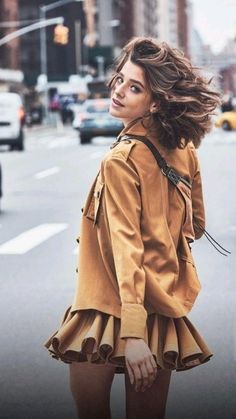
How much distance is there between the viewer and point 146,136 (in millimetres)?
3719

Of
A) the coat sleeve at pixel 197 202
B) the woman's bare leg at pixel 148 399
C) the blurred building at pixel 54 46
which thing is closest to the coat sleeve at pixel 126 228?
the woman's bare leg at pixel 148 399

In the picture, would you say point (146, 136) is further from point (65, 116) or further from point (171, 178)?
point (65, 116)

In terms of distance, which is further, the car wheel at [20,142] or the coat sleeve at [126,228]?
the car wheel at [20,142]

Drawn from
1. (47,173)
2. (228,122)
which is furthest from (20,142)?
(228,122)

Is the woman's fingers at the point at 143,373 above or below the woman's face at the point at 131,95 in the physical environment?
below

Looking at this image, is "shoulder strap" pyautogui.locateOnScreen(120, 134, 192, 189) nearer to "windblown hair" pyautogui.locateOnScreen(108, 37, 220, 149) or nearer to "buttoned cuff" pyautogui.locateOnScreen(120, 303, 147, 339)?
"windblown hair" pyautogui.locateOnScreen(108, 37, 220, 149)

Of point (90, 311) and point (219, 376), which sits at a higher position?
point (90, 311)

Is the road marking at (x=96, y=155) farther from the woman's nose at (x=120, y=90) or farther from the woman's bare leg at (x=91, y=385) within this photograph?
the woman's bare leg at (x=91, y=385)

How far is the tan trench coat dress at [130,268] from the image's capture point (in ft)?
11.6

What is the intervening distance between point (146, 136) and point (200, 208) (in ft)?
1.59

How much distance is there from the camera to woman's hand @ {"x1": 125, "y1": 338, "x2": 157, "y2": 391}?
337 centimetres

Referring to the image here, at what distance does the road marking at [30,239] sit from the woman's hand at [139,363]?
886cm

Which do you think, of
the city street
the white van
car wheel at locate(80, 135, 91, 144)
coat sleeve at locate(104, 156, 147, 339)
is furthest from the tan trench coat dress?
car wheel at locate(80, 135, 91, 144)

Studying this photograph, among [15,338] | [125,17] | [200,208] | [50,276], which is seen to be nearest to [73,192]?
[50,276]
